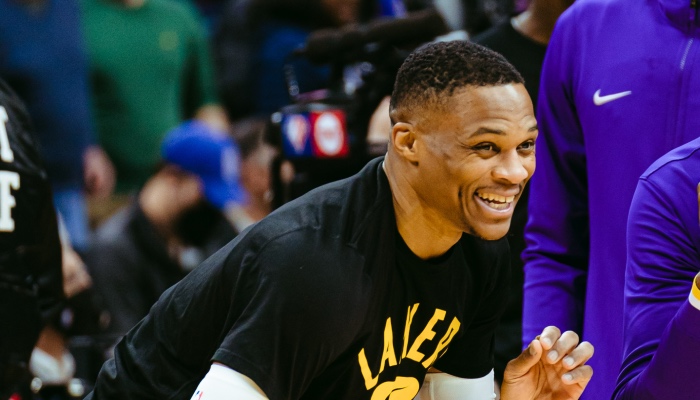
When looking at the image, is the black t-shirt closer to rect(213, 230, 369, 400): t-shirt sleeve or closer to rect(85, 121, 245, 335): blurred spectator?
rect(213, 230, 369, 400): t-shirt sleeve

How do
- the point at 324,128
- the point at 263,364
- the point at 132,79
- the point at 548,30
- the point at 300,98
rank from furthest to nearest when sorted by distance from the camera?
the point at 132,79 < the point at 300,98 < the point at 324,128 < the point at 548,30 < the point at 263,364

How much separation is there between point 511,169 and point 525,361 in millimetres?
432

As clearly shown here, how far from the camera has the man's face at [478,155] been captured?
2334mm

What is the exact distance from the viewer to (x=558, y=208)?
115 inches

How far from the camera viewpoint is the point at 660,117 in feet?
8.73

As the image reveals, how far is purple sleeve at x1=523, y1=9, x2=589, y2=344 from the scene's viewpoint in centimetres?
289

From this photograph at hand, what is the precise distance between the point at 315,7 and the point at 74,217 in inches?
66.7

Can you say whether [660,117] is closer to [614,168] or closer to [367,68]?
[614,168]

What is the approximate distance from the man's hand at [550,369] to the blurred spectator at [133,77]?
3841 millimetres

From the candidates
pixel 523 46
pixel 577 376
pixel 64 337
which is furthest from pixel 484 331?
pixel 64 337

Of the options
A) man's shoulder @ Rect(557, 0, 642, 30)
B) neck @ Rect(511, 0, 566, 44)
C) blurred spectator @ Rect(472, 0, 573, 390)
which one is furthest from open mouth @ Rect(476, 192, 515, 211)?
neck @ Rect(511, 0, 566, 44)

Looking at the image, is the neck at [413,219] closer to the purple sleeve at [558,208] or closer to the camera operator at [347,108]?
the purple sleeve at [558,208]

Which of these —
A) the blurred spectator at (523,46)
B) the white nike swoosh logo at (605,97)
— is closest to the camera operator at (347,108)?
the blurred spectator at (523,46)

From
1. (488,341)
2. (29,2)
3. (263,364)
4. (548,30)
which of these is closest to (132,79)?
(29,2)
